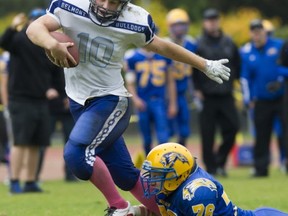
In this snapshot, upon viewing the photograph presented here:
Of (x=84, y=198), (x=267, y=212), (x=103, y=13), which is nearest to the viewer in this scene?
(x=103, y=13)

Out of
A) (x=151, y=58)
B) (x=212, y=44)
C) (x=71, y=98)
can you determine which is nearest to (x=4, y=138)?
(x=151, y=58)

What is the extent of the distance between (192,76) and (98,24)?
6.04 m

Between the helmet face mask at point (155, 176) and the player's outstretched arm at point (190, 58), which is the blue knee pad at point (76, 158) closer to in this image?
the helmet face mask at point (155, 176)

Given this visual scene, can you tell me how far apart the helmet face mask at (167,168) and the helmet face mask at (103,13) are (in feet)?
3.50

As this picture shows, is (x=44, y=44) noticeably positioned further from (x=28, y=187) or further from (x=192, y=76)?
(x=192, y=76)

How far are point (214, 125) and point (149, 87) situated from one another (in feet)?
3.79

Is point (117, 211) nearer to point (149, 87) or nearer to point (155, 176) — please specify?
point (155, 176)

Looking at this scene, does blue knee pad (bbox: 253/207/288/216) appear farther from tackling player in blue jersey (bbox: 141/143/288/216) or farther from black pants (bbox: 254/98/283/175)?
black pants (bbox: 254/98/283/175)

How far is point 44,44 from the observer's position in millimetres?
5883

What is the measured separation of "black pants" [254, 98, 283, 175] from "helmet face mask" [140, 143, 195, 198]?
6.16 m

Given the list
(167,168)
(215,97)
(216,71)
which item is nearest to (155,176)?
(167,168)

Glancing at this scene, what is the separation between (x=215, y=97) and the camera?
12.0 m

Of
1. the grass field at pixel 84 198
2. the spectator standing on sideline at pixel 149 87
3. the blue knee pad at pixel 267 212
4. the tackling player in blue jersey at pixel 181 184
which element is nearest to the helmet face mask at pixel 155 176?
the tackling player in blue jersey at pixel 181 184

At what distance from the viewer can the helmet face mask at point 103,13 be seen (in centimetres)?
619
